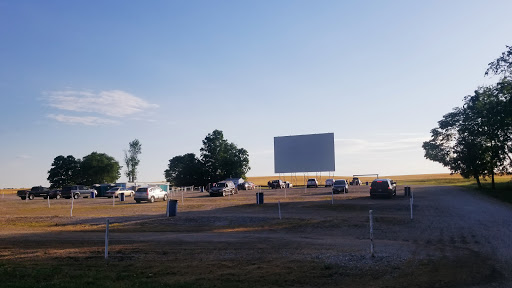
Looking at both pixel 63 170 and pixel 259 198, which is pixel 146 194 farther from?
pixel 63 170

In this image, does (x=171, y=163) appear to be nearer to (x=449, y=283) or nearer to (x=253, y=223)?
(x=253, y=223)

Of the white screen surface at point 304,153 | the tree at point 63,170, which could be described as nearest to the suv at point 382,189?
the white screen surface at point 304,153

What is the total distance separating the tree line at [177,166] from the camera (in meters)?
96.2

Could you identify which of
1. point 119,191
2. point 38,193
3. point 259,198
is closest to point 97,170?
point 38,193

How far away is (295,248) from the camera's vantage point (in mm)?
13625

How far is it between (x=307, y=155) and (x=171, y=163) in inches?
2406

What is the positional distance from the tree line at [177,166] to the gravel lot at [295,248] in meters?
71.0

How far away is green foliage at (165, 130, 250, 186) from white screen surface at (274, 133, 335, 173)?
39.1 metres

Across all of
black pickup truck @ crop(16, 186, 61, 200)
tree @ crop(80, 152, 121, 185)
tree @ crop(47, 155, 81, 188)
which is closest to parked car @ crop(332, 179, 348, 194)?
black pickup truck @ crop(16, 186, 61, 200)

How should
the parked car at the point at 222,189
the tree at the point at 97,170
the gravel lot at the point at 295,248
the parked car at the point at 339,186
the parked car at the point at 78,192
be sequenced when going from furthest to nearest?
1. the tree at the point at 97,170
2. the parked car at the point at 78,192
3. the parked car at the point at 222,189
4. the parked car at the point at 339,186
5. the gravel lot at the point at 295,248

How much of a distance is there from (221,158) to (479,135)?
2306 inches

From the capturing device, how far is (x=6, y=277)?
30.5 feet

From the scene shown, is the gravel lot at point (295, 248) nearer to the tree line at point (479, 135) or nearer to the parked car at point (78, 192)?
the tree line at point (479, 135)

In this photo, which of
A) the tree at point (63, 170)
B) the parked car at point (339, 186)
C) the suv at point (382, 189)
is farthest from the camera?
the tree at point (63, 170)
